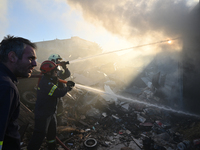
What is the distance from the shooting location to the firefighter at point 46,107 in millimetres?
2248

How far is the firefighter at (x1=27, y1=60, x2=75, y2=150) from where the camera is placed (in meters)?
2.25

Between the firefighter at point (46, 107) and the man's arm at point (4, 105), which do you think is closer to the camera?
the man's arm at point (4, 105)

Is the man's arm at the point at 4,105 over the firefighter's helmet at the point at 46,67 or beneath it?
beneath

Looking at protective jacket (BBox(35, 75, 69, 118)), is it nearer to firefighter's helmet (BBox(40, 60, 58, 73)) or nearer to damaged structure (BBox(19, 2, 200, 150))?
firefighter's helmet (BBox(40, 60, 58, 73))

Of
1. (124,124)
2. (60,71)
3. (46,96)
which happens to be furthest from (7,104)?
(124,124)

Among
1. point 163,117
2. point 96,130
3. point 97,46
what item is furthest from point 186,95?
point 97,46

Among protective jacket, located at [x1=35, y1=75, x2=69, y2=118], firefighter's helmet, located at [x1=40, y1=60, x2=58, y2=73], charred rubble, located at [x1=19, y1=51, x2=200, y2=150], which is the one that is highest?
firefighter's helmet, located at [x1=40, y1=60, x2=58, y2=73]

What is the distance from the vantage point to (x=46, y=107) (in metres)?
2.34

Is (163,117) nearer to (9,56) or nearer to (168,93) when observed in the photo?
(168,93)

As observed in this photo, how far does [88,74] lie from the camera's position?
1103 centimetres

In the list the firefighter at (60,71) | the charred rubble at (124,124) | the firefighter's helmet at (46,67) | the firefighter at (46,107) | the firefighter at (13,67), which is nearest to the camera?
the firefighter at (13,67)

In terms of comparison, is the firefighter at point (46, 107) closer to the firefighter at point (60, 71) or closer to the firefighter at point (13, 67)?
the firefighter at point (60, 71)

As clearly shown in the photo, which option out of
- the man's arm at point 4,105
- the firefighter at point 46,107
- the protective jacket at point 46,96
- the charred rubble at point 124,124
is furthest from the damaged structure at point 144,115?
the man's arm at point 4,105

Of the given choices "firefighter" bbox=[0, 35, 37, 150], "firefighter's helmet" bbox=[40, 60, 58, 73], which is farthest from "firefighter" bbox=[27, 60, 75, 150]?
"firefighter" bbox=[0, 35, 37, 150]
